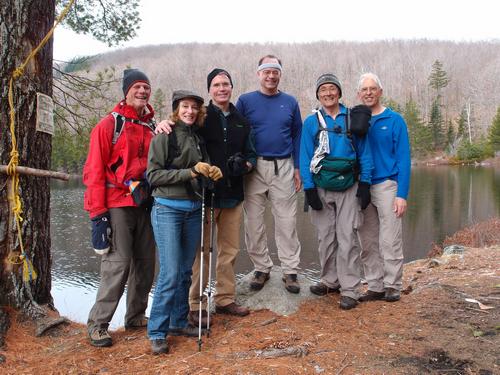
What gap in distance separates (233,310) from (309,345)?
3.67ft

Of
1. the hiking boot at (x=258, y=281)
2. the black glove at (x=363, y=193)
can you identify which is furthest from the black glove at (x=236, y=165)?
the hiking boot at (x=258, y=281)

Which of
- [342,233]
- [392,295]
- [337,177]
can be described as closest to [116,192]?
[337,177]

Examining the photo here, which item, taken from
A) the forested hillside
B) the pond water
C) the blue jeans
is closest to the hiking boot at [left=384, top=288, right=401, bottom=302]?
the blue jeans

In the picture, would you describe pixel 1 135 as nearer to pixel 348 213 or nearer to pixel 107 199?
pixel 107 199

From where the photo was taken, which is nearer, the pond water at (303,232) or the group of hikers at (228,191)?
the group of hikers at (228,191)

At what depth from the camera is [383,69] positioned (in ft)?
389

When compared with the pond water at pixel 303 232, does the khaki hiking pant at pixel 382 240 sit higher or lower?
higher

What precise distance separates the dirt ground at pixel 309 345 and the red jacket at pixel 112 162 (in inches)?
44.8

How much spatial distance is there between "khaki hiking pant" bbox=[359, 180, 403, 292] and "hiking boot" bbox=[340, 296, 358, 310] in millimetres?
357

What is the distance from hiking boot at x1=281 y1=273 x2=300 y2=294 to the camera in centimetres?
454

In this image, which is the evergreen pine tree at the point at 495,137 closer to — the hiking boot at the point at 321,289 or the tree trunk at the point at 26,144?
the hiking boot at the point at 321,289

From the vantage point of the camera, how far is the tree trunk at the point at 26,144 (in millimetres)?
3668

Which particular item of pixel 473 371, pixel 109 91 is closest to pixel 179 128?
pixel 473 371

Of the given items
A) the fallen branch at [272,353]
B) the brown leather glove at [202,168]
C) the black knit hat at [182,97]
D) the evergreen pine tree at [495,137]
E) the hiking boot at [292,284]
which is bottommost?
the fallen branch at [272,353]
